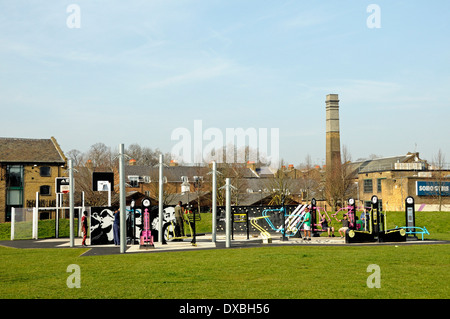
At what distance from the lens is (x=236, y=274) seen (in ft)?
52.4

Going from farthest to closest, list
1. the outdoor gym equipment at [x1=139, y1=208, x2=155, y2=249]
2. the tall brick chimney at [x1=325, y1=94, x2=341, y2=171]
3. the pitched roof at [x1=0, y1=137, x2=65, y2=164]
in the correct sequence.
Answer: the tall brick chimney at [x1=325, y1=94, x2=341, y2=171]
the pitched roof at [x1=0, y1=137, x2=65, y2=164]
the outdoor gym equipment at [x1=139, y1=208, x2=155, y2=249]

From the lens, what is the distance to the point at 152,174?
290ft

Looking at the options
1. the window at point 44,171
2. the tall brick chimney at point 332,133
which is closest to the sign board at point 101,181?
the window at point 44,171

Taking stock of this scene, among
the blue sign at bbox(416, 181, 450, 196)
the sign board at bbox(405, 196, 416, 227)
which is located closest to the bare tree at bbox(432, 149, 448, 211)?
the blue sign at bbox(416, 181, 450, 196)

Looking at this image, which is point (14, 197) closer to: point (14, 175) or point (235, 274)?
point (14, 175)

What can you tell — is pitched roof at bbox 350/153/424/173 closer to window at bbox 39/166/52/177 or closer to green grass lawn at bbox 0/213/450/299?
window at bbox 39/166/52/177

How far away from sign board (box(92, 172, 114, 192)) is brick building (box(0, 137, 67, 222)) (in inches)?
1301

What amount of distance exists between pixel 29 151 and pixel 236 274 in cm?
6286

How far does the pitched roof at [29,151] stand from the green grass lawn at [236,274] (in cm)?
4927

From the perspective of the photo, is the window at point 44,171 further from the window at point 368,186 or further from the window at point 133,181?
the window at point 368,186

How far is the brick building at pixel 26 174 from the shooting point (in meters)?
69.4

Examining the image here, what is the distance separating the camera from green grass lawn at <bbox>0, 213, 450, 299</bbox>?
12.6 m
